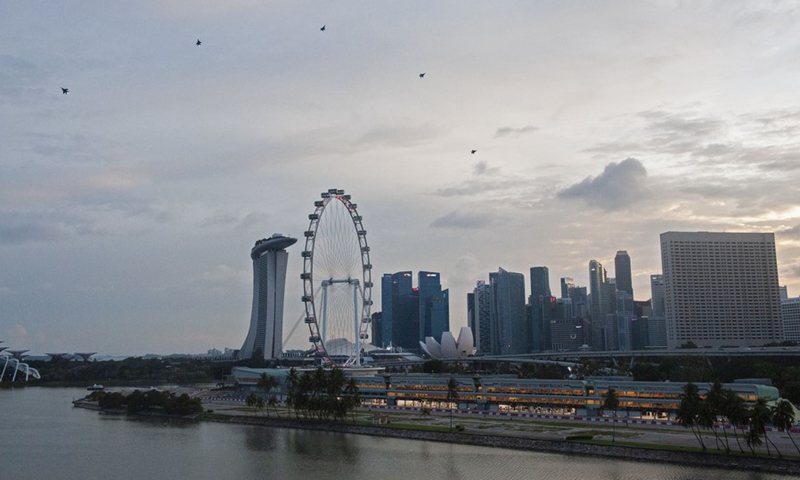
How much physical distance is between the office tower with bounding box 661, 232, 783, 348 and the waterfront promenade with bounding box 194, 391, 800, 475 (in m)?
127

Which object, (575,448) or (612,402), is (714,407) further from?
(612,402)

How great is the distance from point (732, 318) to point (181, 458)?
16593cm

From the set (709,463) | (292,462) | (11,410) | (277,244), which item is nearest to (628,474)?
(709,463)

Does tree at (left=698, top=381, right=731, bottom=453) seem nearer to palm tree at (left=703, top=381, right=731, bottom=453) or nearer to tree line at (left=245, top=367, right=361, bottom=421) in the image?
palm tree at (left=703, top=381, right=731, bottom=453)

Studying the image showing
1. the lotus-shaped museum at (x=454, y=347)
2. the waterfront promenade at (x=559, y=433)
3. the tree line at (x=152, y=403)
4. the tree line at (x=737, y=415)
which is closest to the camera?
the tree line at (x=737, y=415)

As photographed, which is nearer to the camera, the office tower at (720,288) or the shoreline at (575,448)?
the shoreline at (575,448)

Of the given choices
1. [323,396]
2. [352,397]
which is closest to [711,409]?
[352,397]

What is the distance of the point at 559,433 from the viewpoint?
5456 centimetres

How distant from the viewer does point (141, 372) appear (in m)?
176

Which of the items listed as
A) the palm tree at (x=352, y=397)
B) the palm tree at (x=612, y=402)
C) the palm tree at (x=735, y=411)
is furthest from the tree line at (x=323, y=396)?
the palm tree at (x=735, y=411)

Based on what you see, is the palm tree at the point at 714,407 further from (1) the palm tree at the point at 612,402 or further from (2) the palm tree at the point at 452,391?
(2) the palm tree at the point at 452,391

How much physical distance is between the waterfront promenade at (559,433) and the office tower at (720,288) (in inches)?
4997

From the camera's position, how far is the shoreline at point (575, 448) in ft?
137

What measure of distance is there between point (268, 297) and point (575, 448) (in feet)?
474
